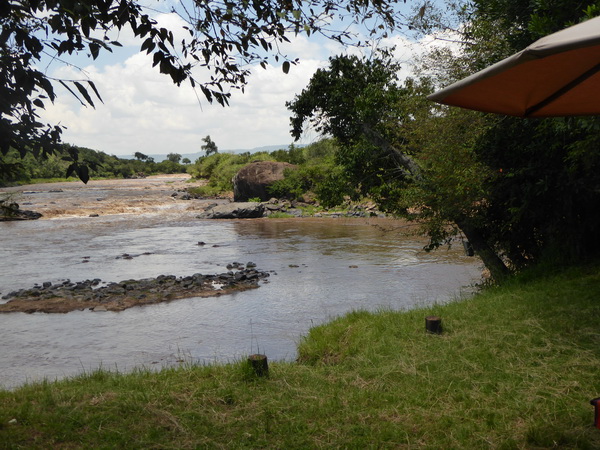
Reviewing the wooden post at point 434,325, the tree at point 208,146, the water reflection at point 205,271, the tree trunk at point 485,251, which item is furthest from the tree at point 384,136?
the tree at point 208,146

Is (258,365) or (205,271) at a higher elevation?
(258,365)

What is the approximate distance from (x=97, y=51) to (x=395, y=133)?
9540 millimetres

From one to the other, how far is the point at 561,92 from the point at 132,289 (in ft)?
38.7

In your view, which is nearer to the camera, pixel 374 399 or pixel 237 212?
pixel 374 399

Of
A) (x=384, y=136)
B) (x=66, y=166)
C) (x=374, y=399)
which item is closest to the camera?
(x=374, y=399)

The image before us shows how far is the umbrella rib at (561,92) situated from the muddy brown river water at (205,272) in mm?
5137

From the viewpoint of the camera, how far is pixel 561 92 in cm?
386

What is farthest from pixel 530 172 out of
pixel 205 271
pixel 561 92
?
pixel 205 271

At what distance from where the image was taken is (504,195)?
31.4 feet

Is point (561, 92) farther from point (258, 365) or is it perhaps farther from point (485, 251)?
point (485, 251)

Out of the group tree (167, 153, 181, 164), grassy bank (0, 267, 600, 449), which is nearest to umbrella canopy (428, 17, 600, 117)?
grassy bank (0, 267, 600, 449)

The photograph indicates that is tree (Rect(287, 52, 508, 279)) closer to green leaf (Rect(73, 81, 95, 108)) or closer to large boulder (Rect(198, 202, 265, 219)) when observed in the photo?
green leaf (Rect(73, 81, 95, 108))

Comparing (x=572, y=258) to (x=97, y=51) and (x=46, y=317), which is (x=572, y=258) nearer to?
(x=97, y=51)

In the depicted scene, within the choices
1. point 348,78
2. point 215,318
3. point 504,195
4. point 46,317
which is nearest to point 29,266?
point 46,317
